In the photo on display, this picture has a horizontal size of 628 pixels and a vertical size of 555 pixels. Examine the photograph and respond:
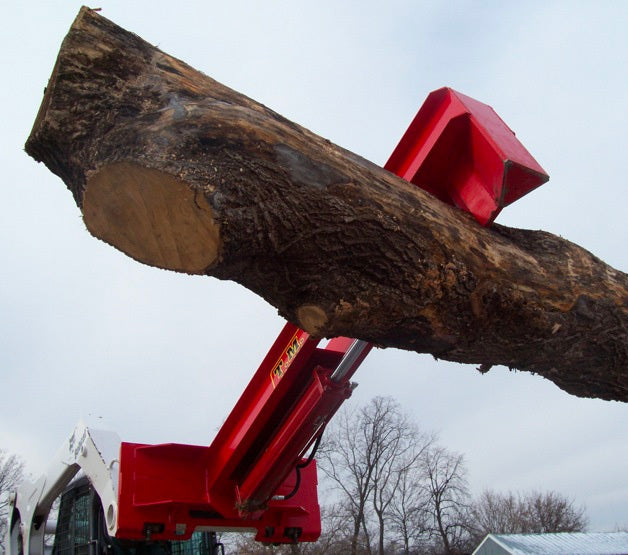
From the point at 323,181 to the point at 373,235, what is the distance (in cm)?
25

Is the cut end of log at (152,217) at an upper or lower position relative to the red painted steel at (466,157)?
lower

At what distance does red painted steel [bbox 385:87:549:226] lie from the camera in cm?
269

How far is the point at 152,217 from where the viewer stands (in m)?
1.93

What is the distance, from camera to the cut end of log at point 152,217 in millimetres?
1839

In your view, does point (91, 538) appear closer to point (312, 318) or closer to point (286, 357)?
point (286, 357)

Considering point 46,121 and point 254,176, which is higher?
point 46,121

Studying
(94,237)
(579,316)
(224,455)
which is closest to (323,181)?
(94,237)

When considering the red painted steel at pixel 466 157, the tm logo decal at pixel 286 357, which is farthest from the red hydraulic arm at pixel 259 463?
the red painted steel at pixel 466 157

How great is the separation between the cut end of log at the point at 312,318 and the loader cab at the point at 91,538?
368 cm

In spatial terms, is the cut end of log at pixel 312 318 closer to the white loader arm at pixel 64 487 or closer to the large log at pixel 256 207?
the large log at pixel 256 207

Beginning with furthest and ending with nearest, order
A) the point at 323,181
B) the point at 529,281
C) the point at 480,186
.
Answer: the point at 480,186, the point at 529,281, the point at 323,181

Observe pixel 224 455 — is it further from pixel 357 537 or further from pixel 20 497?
pixel 357 537

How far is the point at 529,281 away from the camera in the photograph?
2555 millimetres

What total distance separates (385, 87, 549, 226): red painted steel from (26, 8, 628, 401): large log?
40 cm
